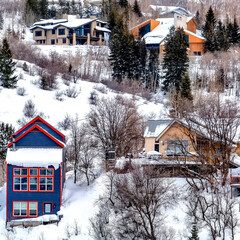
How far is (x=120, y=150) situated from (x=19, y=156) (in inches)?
492

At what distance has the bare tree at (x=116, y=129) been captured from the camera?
44.3 metres

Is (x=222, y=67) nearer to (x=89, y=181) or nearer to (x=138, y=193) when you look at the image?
(x=89, y=181)

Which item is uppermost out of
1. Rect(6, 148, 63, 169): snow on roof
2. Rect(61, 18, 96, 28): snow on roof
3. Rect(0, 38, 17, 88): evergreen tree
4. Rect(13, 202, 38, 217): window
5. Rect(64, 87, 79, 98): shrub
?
Rect(61, 18, 96, 28): snow on roof

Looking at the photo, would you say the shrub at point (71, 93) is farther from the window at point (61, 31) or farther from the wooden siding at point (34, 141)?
the window at point (61, 31)

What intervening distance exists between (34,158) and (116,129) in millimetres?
12266

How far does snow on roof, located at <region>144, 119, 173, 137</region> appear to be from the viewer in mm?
40312

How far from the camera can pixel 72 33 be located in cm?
8712

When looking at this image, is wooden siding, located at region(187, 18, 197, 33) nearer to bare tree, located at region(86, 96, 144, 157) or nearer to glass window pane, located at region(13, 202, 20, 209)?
bare tree, located at region(86, 96, 144, 157)

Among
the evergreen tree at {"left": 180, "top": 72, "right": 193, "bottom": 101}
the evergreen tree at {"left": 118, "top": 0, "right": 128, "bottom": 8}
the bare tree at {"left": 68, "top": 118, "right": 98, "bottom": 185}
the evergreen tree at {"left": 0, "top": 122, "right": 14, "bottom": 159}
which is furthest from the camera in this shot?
the evergreen tree at {"left": 118, "top": 0, "right": 128, "bottom": 8}

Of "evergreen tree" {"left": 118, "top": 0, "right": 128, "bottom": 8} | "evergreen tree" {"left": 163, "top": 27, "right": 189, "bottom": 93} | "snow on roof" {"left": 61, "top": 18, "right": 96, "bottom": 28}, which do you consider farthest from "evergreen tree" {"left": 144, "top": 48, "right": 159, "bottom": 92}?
"evergreen tree" {"left": 118, "top": 0, "right": 128, "bottom": 8}

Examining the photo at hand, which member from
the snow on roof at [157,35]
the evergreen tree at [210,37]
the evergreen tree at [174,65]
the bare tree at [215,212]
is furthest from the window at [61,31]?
the bare tree at [215,212]

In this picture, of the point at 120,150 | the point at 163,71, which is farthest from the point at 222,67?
the point at 120,150

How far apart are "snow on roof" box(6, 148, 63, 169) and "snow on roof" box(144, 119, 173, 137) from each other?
→ 363 inches

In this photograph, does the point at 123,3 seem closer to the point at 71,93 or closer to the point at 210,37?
the point at 210,37
